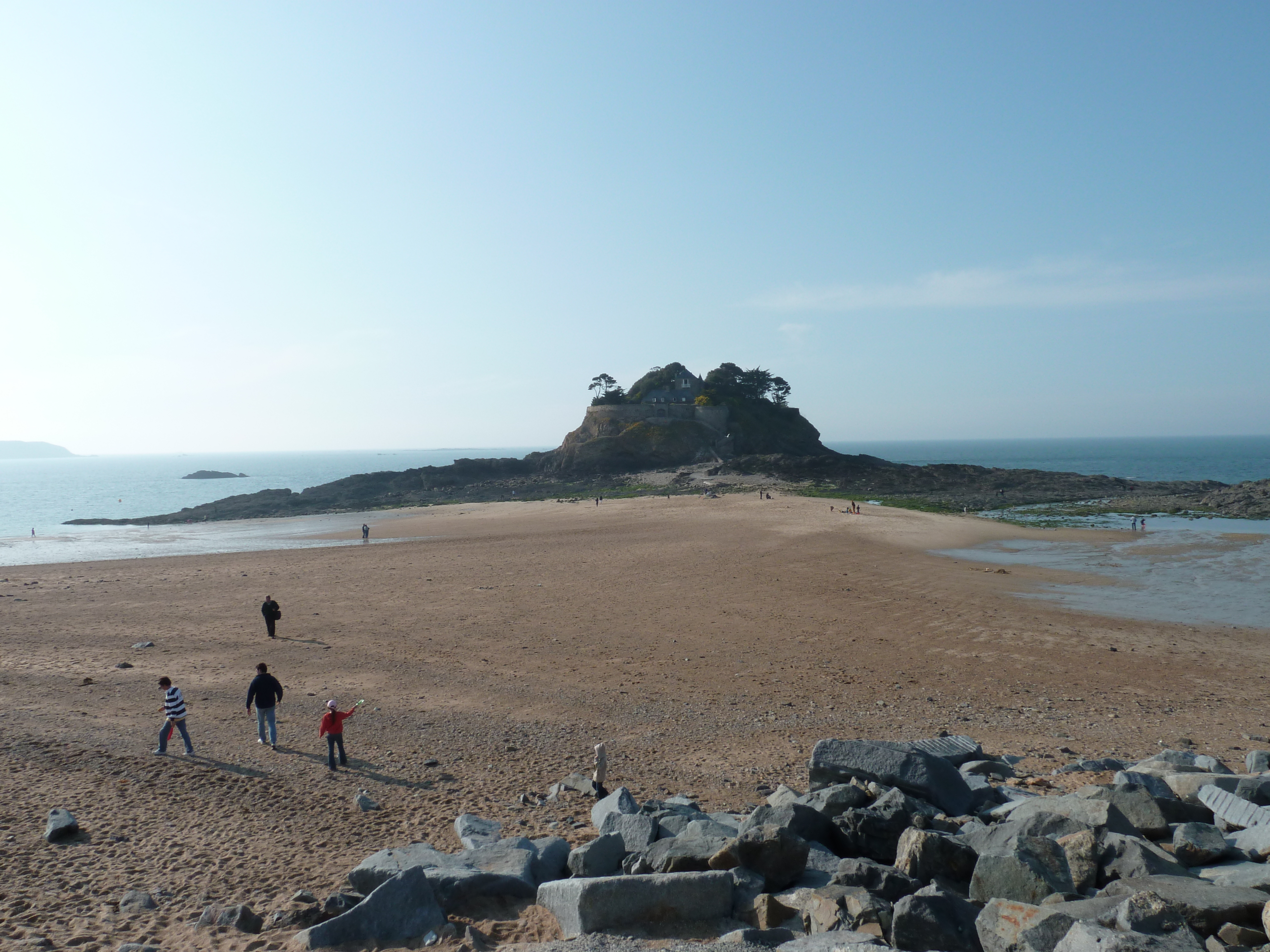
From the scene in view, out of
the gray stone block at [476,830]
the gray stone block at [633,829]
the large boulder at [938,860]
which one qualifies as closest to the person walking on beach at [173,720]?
the gray stone block at [476,830]

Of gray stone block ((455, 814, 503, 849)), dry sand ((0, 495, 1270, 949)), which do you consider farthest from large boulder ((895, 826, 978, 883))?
gray stone block ((455, 814, 503, 849))

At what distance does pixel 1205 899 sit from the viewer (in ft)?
16.1

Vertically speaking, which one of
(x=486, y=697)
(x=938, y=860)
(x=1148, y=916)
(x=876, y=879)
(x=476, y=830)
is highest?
(x=1148, y=916)

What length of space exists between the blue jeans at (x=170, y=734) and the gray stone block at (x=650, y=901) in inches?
301

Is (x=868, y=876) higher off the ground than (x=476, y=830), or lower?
higher

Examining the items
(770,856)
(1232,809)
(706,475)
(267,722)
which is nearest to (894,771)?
(770,856)

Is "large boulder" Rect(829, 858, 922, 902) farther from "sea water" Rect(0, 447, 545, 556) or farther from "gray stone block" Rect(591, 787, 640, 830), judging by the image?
"sea water" Rect(0, 447, 545, 556)

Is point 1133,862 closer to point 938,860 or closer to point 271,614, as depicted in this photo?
point 938,860

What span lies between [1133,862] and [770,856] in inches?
105

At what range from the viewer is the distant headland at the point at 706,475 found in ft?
190

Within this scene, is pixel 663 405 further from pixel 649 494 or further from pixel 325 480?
pixel 325 480

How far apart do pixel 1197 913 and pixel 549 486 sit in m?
69.9

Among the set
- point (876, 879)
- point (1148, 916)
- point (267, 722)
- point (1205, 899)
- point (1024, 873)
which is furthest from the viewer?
point (267, 722)

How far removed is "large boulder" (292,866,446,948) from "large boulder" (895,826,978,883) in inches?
149
